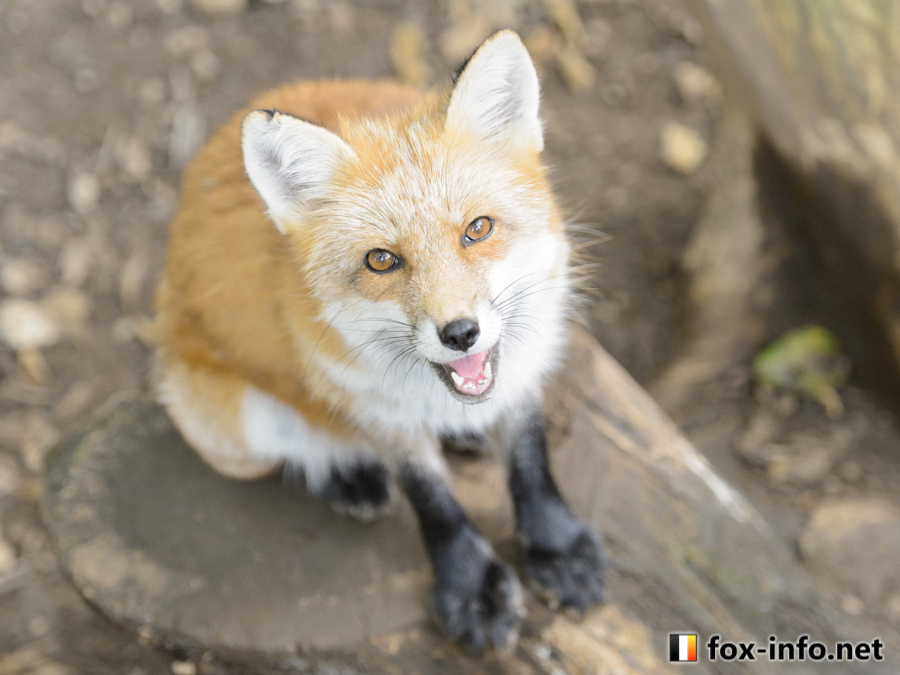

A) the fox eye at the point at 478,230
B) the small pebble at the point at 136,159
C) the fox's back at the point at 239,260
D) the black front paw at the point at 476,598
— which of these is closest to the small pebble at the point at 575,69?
the fox's back at the point at 239,260

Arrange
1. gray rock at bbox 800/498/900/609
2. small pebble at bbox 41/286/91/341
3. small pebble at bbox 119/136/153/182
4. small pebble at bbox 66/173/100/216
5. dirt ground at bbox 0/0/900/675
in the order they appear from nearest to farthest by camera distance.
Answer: gray rock at bbox 800/498/900/609 < dirt ground at bbox 0/0/900/675 < small pebble at bbox 41/286/91/341 < small pebble at bbox 66/173/100/216 < small pebble at bbox 119/136/153/182

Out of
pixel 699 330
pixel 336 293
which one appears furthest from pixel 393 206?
pixel 699 330

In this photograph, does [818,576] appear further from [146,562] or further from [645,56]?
[645,56]

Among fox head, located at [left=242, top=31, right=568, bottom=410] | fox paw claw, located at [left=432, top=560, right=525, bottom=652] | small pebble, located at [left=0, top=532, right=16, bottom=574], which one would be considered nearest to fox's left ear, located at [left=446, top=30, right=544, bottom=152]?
fox head, located at [left=242, top=31, right=568, bottom=410]

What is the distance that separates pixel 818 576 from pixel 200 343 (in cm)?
248

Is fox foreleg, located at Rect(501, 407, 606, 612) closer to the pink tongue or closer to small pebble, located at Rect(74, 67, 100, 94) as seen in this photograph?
the pink tongue

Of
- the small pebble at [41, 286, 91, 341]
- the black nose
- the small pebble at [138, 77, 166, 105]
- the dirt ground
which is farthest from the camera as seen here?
the small pebble at [138, 77, 166, 105]

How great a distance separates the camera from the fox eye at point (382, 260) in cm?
164

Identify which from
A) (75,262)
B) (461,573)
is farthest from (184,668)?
(75,262)

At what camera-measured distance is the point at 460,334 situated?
1.49m

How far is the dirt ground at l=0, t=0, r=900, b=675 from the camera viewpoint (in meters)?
3.49

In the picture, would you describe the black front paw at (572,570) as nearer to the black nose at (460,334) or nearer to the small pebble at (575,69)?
the black nose at (460,334)

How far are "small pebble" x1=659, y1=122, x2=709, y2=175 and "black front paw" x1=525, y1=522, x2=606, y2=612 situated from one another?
2914 mm

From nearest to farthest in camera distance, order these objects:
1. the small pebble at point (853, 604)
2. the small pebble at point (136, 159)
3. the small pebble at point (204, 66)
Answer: the small pebble at point (853, 604) < the small pebble at point (136, 159) < the small pebble at point (204, 66)
